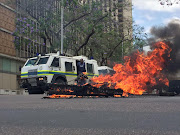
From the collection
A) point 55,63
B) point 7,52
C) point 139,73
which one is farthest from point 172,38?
point 7,52

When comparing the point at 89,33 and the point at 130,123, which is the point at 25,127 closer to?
the point at 130,123

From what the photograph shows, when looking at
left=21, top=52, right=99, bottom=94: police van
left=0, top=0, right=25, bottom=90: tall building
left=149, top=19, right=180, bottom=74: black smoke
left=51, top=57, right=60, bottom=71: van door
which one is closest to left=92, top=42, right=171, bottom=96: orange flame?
left=149, top=19, right=180, bottom=74: black smoke

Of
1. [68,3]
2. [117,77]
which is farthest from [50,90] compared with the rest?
[68,3]

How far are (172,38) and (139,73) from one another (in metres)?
3.61

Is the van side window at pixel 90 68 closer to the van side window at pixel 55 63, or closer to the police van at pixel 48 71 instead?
the police van at pixel 48 71

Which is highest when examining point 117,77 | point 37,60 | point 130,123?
point 37,60

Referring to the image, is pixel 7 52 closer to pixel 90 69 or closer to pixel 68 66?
pixel 90 69

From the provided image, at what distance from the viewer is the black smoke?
54.5 ft

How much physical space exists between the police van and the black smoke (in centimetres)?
510

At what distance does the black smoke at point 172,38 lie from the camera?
16.6m

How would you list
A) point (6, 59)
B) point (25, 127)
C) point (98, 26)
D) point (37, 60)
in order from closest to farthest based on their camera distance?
point (25, 127)
point (37, 60)
point (98, 26)
point (6, 59)

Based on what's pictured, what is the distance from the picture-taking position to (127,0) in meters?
32.7

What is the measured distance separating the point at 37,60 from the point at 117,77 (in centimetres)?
580

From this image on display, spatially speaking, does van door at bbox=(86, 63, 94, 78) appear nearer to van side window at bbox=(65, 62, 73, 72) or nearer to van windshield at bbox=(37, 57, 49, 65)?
van side window at bbox=(65, 62, 73, 72)
